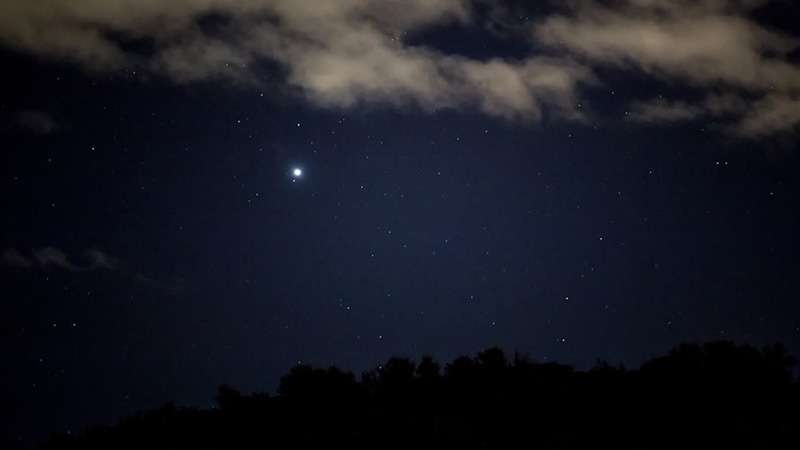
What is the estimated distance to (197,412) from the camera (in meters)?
19.8

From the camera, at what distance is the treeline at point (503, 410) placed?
13445 mm

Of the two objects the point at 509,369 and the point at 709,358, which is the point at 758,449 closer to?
the point at 709,358

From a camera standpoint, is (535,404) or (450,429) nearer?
(450,429)

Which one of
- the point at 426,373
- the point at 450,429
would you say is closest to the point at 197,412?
the point at 426,373

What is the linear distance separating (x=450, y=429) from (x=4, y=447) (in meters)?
17.2

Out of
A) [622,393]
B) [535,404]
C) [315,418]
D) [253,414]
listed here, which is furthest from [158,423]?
[622,393]

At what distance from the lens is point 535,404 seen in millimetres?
15867

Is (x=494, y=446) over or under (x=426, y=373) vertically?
under

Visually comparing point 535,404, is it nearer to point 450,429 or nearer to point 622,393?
point 622,393

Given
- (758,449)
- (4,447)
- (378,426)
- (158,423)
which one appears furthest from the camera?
(4,447)

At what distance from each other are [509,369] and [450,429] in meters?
5.33

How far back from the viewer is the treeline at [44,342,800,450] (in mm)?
13445

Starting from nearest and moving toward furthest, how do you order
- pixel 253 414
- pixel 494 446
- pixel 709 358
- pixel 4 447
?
pixel 494 446 < pixel 709 358 < pixel 253 414 < pixel 4 447

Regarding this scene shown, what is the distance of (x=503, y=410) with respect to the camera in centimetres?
1584
